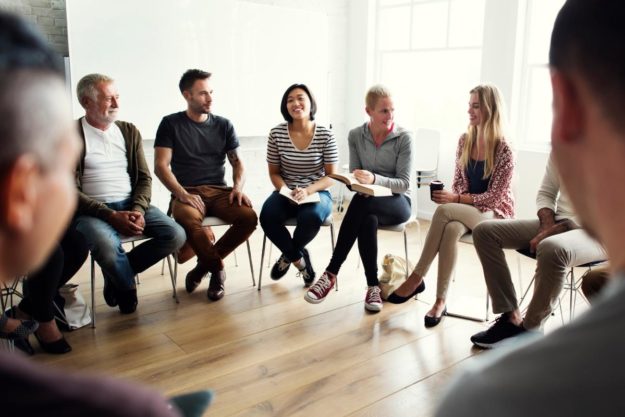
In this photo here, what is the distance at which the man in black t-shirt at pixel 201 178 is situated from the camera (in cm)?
327

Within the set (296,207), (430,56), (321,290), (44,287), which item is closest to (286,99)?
(296,207)

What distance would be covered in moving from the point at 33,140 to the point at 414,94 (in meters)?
5.54

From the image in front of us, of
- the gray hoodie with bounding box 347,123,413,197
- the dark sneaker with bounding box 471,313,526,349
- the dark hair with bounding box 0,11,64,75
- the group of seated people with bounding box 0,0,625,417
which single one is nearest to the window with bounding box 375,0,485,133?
the gray hoodie with bounding box 347,123,413,197

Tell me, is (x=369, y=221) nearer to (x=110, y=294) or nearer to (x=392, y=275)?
(x=392, y=275)

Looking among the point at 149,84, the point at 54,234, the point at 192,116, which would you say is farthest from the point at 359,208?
the point at 54,234

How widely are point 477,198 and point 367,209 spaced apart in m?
0.60

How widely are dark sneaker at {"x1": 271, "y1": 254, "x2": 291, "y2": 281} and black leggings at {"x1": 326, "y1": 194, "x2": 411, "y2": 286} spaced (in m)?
0.40

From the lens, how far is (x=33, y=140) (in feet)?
1.51

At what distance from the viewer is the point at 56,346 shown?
2.60 metres

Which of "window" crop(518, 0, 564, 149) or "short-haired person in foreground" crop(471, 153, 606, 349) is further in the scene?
"window" crop(518, 0, 564, 149)

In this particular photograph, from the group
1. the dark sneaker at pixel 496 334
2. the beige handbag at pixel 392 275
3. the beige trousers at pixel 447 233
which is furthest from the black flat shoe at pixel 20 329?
the dark sneaker at pixel 496 334

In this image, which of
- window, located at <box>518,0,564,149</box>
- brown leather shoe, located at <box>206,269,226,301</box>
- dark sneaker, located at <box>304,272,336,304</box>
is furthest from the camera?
window, located at <box>518,0,564,149</box>

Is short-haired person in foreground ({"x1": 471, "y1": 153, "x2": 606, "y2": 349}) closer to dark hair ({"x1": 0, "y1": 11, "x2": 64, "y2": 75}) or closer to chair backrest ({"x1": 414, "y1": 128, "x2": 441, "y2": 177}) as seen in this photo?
chair backrest ({"x1": 414, "y1": 128, "x2": 441, "y2": 177})

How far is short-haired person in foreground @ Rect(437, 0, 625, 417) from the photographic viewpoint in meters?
0.46
